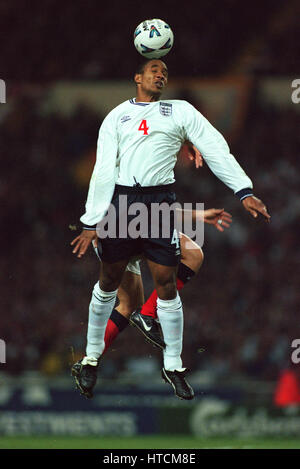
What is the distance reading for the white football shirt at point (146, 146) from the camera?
9.77 meters

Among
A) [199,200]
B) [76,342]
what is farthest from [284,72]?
[76,342]

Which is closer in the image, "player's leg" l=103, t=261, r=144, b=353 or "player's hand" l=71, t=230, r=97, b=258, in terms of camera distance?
"player's hand" l=71, t=230, r=97, b=258

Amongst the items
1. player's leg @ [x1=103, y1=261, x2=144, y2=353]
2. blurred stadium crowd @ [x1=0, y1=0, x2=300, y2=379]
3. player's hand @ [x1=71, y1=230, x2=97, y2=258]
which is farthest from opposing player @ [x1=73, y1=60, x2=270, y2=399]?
blurred stadium crowd @ [x1=0, y1=0, x2=300, y2=379]

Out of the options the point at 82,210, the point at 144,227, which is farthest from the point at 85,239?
the point at 82,210

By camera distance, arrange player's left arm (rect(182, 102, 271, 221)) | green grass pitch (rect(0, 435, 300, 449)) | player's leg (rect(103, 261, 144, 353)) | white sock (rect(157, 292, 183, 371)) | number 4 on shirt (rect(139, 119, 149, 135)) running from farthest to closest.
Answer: green grass pitch (rect(0, 435, 300, 449)) < player's leg (rect(103, 261, 144, 353)) < white sock (rect(157, 292, 183, 371)) < number 4 on shirt (rect(139, 119, 149, 135)) < player's left arm (rect(182, 102, 271, 221))

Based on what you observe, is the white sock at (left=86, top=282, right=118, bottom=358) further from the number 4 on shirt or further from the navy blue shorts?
the number 4 on shirt

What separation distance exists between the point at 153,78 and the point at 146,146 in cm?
73

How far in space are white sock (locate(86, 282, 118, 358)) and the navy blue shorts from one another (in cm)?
50

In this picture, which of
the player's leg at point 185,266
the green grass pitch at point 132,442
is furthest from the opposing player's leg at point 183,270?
the green grass pitch at point 132,442

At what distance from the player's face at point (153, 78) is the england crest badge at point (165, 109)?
0.17m

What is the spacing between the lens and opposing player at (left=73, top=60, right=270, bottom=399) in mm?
9773

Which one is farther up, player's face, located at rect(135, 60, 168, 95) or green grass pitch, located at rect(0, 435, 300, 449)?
player's face, located at rect(135, 60, 168, 95)

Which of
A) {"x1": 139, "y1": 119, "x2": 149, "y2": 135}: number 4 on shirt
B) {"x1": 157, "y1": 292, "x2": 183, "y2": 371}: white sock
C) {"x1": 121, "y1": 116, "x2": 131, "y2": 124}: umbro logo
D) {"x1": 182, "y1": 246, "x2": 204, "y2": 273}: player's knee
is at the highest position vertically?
{"x1": 121, "y1": 116, "x2": 131, "y2": 124}: umbro logo

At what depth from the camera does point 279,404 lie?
18906 mm
